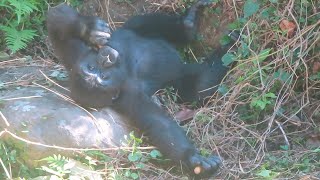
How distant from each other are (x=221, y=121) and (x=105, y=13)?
1.31m

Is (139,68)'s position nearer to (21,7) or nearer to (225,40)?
(225,40)

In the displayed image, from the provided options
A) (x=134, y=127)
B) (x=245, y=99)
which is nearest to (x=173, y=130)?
(x=134, y=127)

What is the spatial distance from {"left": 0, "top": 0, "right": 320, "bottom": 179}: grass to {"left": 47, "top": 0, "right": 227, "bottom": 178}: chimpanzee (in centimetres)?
13

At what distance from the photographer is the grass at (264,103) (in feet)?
10.9

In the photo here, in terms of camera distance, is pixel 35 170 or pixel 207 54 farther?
pixel 207 54

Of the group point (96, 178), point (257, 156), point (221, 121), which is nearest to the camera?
point (96, 178)

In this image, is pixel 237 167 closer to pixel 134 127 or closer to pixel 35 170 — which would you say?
pixel 134 127

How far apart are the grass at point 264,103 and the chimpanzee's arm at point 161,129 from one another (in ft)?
0.27

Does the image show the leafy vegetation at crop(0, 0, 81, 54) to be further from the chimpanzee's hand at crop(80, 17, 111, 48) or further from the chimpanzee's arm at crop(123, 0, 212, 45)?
the chimpanzee's arm at crop(123, 0, 212, 45)

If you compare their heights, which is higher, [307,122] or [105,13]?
[105,13]

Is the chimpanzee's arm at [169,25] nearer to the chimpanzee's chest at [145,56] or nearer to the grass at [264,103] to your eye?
the chimpanzee's chest at [145,56]

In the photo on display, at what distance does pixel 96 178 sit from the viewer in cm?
310

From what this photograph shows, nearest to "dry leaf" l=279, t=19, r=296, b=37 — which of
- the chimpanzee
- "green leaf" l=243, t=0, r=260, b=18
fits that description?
"green leaf" l=243, t=0, r=260, b=18

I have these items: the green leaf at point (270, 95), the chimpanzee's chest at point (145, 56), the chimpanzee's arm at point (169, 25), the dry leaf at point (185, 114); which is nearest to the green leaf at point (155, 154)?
the dry leaf at point (185, 114)
